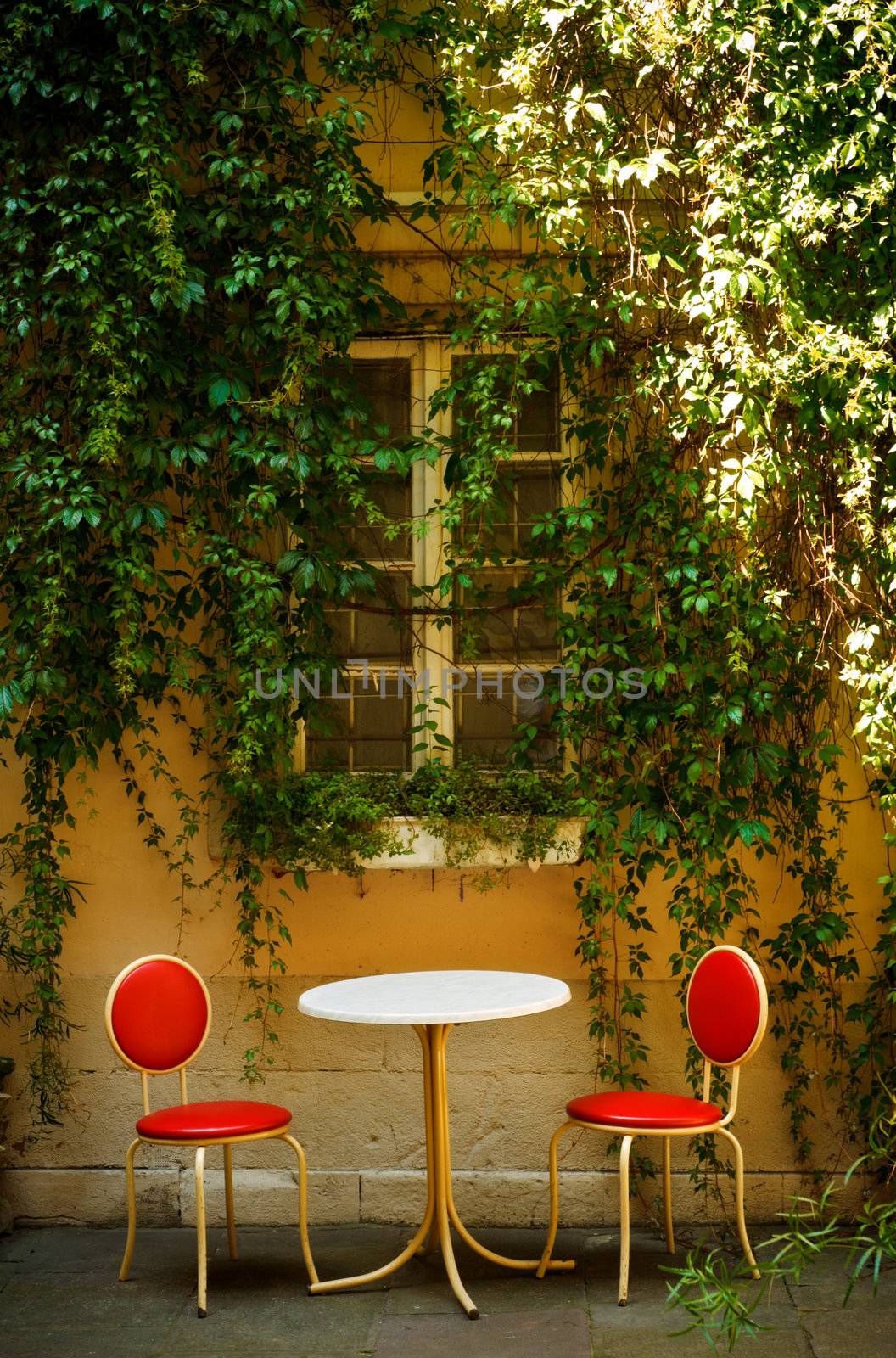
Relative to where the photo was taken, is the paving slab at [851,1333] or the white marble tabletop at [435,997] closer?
the paving slab at [851,1333]

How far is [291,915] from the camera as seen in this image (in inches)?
179

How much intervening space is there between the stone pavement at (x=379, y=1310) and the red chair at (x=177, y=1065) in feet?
0.42

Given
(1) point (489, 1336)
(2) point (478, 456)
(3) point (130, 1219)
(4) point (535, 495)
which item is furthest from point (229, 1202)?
(4) point (535, 495)

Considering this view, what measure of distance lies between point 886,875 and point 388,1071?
180cm

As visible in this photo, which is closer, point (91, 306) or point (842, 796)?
point (91, 306)

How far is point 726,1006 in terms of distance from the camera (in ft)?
12.5

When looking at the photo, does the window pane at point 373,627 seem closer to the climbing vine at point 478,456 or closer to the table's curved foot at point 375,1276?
the climbing vine at point 478,456

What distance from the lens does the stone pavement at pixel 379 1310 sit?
11.1ft

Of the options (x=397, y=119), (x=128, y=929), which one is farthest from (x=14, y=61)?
(x=128, y=929)

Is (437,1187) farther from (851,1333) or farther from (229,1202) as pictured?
(851,1333)

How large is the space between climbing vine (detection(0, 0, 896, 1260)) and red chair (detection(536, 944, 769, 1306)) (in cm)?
33

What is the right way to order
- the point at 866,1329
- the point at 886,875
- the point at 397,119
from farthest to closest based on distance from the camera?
the point at 397,119
the point at 886,875
the point at 866,1329

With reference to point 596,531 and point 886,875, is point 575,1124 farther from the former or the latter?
point 596,531

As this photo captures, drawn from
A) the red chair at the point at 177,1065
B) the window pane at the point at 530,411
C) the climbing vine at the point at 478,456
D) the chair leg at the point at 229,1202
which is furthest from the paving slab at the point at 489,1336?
the window pane at the point at 530,411
